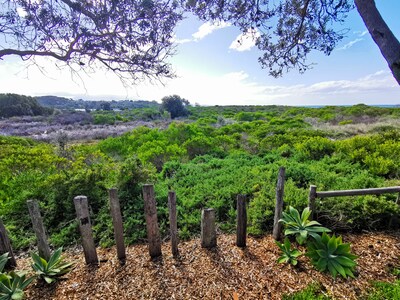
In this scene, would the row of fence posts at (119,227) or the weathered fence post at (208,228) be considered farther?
the weathered fence post at (208,228)

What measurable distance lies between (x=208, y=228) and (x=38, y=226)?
6.36 feet

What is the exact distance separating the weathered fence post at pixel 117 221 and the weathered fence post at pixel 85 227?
259mm

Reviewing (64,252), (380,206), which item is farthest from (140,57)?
(380,206)

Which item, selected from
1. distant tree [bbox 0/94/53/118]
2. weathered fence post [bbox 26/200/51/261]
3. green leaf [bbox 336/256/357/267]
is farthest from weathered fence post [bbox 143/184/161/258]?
distant tree [bbox 0/94/53/118]

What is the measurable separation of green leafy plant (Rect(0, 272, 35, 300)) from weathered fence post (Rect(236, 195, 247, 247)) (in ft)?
7.61

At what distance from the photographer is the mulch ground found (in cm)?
221

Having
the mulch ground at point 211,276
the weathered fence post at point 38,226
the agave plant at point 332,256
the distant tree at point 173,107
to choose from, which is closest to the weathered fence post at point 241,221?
the mulch ground at point 211,276

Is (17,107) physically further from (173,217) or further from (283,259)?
(283,259)

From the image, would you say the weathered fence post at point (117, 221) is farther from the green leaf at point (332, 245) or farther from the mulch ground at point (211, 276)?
the green leaf at point (332, 245)

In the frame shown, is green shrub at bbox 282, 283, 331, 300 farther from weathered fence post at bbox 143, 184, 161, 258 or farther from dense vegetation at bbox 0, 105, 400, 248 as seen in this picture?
weathered fence post at bbox 143, 184, 161, 258

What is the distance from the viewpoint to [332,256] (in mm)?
2469

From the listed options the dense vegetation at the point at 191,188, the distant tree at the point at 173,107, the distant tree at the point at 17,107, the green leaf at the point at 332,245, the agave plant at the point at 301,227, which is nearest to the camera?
the green leaf at the point at 332,245

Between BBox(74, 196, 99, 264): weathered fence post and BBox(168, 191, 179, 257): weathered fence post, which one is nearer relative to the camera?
BBox(74, 196, 99, 264): weathered fence post

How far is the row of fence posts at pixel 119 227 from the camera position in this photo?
240 centimetres
